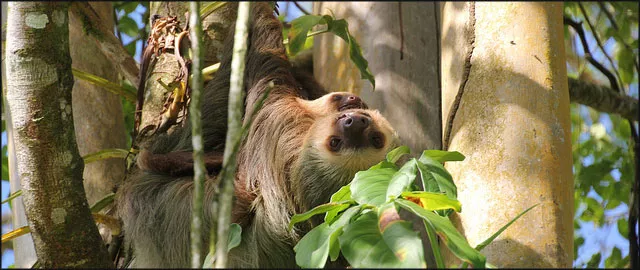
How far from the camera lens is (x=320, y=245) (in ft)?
9.96

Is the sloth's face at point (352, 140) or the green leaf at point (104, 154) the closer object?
the sloth's face at point (352, 140)

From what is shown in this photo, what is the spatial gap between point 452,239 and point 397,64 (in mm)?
3789

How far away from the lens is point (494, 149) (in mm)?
4016

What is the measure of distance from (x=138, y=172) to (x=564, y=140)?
9.36 feet

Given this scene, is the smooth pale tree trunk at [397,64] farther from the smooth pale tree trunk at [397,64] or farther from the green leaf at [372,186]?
the green leaf at [372,186]

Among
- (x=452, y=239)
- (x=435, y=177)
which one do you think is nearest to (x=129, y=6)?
(x=435, y=177)

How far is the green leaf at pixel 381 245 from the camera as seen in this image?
8.58ft

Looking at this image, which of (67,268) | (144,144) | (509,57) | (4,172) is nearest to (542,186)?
(509,57)

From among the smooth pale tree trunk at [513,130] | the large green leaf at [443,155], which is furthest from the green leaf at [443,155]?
the smooth pale tree trunk at [513,130]

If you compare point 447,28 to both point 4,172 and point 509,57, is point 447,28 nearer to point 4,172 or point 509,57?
point 509,57

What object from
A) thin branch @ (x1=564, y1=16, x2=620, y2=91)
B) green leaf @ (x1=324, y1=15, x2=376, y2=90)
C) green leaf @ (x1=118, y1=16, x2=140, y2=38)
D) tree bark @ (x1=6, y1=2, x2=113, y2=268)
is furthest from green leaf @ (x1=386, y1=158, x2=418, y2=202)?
green leaf @ (x1=118, y1=16, x2=140, y2=38)

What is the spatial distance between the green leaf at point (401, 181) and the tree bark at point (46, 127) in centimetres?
172

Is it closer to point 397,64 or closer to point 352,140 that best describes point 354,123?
point 352,140

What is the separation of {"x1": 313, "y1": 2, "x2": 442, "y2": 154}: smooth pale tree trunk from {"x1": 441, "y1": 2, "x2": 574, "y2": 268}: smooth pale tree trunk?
163 cm
